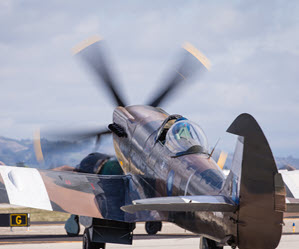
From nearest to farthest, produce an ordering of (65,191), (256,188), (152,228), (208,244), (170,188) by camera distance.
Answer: (256,188), (170,188), (208,244), (65,191), (152,228)

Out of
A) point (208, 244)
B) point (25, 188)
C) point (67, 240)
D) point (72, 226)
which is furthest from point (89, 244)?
point (72, 226)

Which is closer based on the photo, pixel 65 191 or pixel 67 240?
pixel 65 191

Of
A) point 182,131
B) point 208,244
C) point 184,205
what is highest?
point 182,131

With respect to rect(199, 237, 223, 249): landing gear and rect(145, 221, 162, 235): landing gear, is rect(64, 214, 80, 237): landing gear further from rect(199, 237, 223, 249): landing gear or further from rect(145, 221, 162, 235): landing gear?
rect(199, 237, 223, 249): landing gear

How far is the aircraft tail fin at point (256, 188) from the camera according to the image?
6.16 m

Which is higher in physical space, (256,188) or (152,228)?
(256,188)

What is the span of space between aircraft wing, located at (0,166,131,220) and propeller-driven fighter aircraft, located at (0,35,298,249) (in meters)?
0.02

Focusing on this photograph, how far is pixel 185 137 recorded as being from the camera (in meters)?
9.57

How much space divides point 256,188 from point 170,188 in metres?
2.94

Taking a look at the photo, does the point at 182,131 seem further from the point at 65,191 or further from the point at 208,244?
the point at 65,191

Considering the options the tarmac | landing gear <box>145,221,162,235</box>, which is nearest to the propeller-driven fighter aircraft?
the tarmac

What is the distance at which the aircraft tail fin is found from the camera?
6.16m

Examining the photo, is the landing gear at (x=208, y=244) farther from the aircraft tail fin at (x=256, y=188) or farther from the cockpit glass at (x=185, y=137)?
the aircraft tail fin at (x=256, y=188)

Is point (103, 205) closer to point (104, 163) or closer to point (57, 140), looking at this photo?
point (57, 140)
